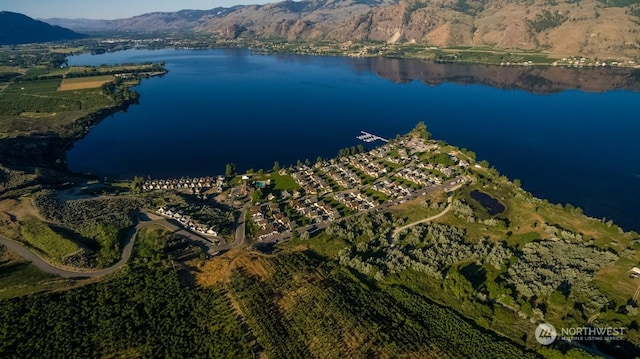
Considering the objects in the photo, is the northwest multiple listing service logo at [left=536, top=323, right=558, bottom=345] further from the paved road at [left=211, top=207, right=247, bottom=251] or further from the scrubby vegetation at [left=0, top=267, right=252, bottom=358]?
the paved road at [left=211, top=207, right=247, bottom=251]

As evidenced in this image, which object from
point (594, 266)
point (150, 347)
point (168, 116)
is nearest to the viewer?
point (150, 347)

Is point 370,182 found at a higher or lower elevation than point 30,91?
lower

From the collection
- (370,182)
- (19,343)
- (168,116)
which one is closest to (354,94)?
(168,116)

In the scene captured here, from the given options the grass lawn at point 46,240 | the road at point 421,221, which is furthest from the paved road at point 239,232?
the road at point 421,221

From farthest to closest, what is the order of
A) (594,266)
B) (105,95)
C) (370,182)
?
(105,95)
(370,182)
(594,266)

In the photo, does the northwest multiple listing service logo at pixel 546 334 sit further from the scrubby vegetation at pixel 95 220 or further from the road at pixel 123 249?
the scrubby vegetation at pixel 95 220

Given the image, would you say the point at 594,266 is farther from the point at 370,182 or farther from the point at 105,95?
the point at 105,95

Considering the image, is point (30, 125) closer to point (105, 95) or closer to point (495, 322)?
point (105, 95)

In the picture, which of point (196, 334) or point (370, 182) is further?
point (370, 182)
